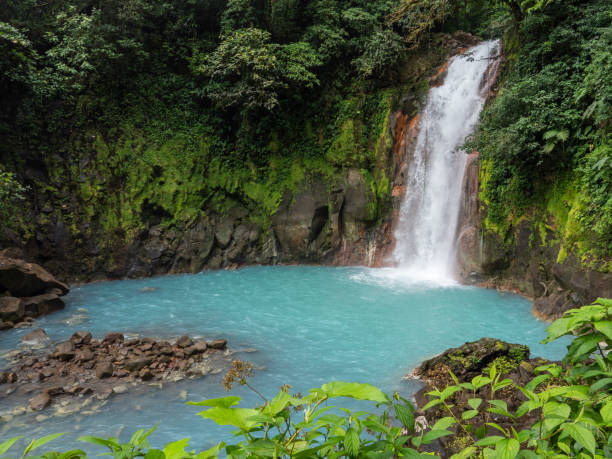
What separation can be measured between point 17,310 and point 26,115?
730cm

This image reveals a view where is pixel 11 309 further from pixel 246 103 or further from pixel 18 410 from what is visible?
pixel 246 103

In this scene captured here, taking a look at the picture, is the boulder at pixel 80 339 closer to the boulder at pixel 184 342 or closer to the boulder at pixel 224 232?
the boulder at pixel 184 342

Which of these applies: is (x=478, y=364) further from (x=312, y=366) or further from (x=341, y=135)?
(x=341, y=135)

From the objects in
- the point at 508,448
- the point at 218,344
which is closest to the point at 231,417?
the point at 508,448

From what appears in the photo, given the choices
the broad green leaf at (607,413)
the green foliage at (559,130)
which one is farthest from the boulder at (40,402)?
the green foliage at (559,130)

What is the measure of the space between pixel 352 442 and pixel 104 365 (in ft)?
21.7

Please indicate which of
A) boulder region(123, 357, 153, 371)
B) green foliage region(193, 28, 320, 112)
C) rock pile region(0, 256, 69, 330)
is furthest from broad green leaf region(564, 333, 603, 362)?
green foliage region(193, 28, 320, 112)

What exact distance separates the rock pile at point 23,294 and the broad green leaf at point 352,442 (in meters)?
9.90

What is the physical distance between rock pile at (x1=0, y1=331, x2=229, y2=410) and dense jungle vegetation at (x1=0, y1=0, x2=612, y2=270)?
507 centimetres

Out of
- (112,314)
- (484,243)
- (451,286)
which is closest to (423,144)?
(484,243)

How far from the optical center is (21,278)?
30.7ft

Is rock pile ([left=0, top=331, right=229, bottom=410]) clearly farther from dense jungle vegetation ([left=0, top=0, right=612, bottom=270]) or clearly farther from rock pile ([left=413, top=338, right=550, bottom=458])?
dense jungle vegetation ([left=0, top=0, right=612, bottom=270])

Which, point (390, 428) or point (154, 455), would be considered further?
point (390, 428)

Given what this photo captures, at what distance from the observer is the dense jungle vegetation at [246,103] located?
9.18 m
